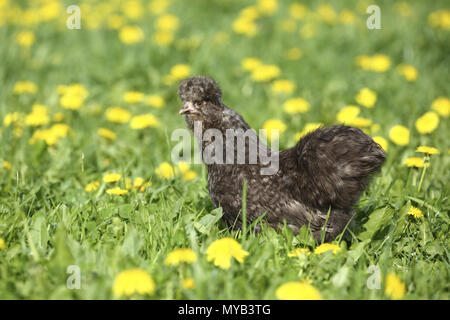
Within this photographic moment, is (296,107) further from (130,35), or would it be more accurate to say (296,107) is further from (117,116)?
(130,35)

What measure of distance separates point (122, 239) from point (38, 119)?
2.27 m

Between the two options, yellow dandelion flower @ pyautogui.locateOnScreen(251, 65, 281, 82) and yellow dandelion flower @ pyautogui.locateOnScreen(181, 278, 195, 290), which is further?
Answer: yellow dandelion flower @ pyautogui.locateOnScreen(251, 65, 281, 82)

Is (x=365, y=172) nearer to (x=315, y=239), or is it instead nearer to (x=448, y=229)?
(x=315, y=239)

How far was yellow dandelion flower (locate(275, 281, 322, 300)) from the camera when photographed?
8.42 feet

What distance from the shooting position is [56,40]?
7.89 meters

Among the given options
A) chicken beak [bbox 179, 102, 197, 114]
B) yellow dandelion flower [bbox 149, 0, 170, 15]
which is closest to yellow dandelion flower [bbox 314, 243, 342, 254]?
chicken beak [bbox 179, 102, 197, 114]

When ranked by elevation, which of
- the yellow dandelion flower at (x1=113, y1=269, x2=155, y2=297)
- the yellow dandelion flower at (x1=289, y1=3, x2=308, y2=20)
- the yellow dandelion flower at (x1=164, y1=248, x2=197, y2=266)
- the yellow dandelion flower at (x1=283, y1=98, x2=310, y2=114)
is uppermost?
the yellow dandelion flower at (x1=289, y1=3, x2=308, y2=20)

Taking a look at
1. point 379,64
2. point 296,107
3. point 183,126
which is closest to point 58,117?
point 183,126

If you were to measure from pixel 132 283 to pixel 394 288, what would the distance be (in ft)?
4.55

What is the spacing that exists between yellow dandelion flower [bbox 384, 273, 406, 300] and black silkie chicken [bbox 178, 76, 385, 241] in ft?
1.87

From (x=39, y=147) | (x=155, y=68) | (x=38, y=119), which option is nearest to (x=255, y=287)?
(x=39, y=147)

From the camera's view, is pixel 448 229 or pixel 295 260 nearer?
pixel 295 260

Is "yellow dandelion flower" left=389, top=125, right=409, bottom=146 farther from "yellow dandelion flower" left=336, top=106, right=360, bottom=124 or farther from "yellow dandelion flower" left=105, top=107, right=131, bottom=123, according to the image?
"yellow dandelion flower" left=105, top=107, right=131, bottom=123

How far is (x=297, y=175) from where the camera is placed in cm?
332
